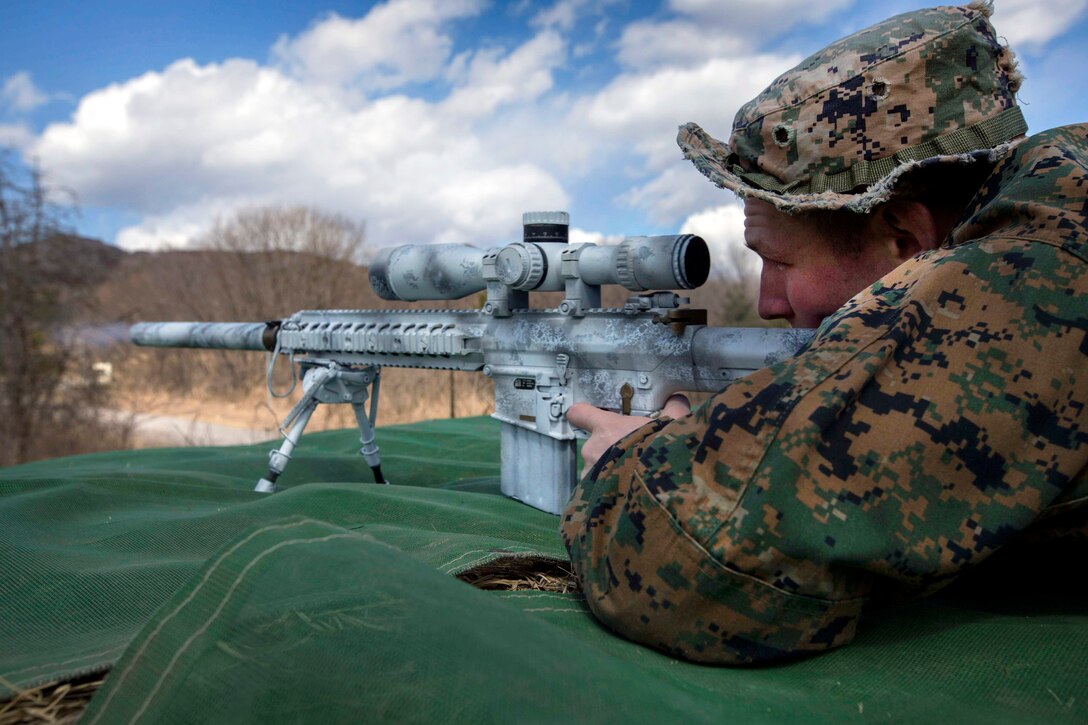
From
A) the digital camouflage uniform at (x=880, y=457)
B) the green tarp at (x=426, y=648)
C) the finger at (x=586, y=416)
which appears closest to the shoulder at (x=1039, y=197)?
the digital camouflage uniform at (x=880, y=457)

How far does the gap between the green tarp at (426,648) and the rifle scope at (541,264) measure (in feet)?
5.24

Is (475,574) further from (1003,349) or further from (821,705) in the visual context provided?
(1003,349)

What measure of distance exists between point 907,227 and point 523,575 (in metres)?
1.43

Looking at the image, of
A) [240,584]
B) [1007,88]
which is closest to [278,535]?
[240,584]

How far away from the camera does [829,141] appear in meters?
2.26

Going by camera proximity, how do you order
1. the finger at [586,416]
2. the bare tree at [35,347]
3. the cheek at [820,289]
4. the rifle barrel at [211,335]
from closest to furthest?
the cheek at [820,289]
the finger at [586,416]
the rifle barrel at [211,335]
the bare tree at [35,347]

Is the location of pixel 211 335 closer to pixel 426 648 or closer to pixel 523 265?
pixel 523 265

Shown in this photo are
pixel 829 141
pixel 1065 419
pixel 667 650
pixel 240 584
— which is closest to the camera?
pixel 240 584

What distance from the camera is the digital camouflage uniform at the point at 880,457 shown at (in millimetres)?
1672

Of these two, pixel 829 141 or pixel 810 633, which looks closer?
pixel 810 633

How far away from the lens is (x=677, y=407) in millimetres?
3473

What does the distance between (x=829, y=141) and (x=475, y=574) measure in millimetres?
1488

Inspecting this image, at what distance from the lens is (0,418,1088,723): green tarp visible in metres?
1.43

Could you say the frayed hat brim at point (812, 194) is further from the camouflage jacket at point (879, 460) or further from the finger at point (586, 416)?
the finger at point (586, 416)
